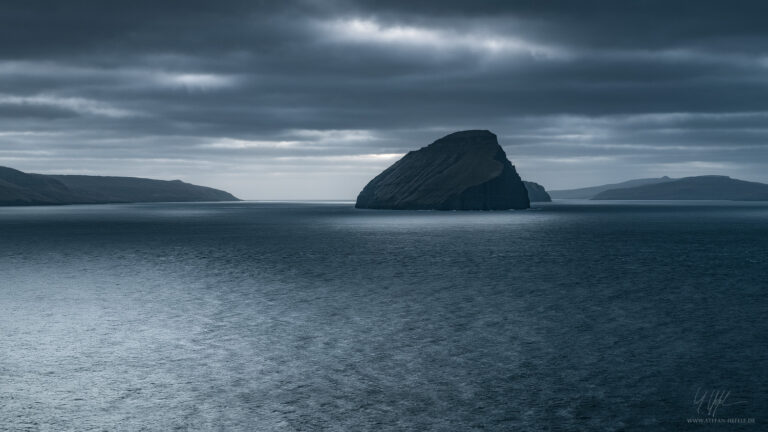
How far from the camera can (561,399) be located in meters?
16.1

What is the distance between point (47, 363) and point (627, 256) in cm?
5697

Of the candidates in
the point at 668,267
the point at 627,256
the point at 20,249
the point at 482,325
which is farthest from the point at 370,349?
the point at 20,249

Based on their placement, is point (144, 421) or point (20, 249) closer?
point (144, 421)

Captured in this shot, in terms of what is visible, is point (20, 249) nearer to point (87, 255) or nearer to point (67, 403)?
point (87, 255)

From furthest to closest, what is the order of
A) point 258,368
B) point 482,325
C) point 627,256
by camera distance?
point 627,256
point 482,325
point 258,368

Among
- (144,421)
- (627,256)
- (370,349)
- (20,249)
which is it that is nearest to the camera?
(144,421)
